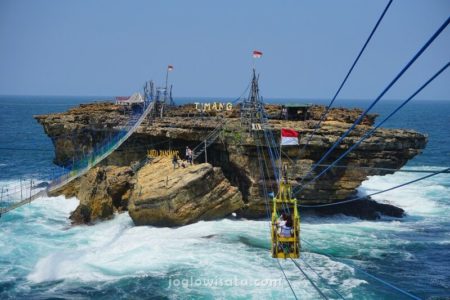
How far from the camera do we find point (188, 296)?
26.4 metres

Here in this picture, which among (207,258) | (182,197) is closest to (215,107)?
(182,197)

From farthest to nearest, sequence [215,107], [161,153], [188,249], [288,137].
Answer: [215,107], [161,153], [288,137], [188,249]

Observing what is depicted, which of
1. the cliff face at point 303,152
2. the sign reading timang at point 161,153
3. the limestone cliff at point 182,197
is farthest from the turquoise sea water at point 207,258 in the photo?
the sign reading timang at point 161,153

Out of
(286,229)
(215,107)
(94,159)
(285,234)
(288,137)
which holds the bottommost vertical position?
(94,159)

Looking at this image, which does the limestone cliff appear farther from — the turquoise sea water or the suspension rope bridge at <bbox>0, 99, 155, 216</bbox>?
the suspension rope bridge at <bbox>0, 99, 155, 216</bbox>

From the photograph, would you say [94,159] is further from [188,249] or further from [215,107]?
[188,249]

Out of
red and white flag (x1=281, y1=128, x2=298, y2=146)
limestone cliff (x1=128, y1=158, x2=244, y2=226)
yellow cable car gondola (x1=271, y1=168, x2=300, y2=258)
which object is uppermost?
red and white flag (x1=281, y1=128, x2=298, y2=146)

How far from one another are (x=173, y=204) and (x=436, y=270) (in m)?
18.4

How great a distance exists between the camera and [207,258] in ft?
103

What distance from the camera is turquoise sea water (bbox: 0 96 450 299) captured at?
27.4 metres

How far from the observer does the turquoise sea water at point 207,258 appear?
2742 cm

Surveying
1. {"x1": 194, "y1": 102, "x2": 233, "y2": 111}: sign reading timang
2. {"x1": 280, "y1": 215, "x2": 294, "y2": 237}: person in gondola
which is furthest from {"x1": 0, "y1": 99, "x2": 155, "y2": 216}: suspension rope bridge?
{"x1": 280, "y1": 215, "x2": 294, "y2": 237}: person in gondola

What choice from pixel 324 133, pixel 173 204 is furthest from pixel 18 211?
pixel 324 133

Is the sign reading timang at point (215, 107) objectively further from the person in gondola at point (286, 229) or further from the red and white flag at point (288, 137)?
the person in gondola at point (286, 229)
